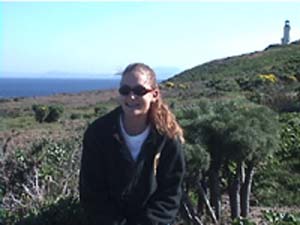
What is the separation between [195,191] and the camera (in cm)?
773

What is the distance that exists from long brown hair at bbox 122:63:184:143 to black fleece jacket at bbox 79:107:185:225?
5 cm

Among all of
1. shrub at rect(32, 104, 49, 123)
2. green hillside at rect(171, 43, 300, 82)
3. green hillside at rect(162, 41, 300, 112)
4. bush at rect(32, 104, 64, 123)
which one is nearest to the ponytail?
green hillside at rect(162, 41, 300, 112)

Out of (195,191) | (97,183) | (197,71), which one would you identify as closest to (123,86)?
(97,183)

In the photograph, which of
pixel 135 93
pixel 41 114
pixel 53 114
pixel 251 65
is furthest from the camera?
pixel 251 65

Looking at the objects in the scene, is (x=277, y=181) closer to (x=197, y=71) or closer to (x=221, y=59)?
(x=197, y=71)

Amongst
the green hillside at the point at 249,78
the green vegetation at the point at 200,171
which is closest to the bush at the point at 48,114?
the green hillside at the point at 249,78

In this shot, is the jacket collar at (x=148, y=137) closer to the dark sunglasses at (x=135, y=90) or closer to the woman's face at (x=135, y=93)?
the woman's face at (x=135, y=93)

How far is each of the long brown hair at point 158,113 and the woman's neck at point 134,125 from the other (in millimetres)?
51

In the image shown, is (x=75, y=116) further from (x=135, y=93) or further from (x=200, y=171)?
(x=135, y=93)

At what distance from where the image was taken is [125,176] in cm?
445

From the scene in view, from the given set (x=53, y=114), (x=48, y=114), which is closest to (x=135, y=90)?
(x=53, y=114)

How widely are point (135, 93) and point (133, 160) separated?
395 millimetres

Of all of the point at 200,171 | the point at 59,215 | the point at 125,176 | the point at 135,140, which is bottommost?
the point at 59,215

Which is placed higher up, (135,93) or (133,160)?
(135,93)
